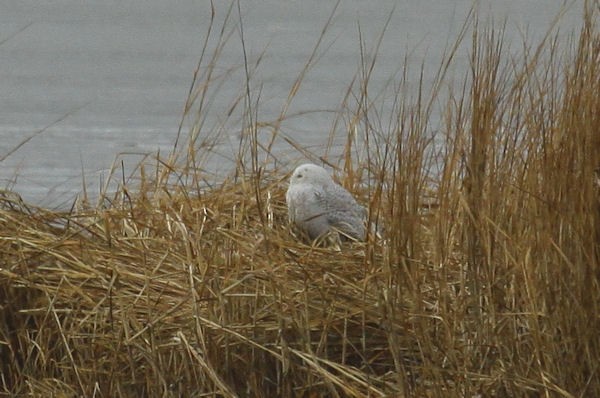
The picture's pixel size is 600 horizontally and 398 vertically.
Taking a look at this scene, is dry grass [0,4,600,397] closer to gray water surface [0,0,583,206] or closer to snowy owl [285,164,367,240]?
snowy owl [285,164,367,240]

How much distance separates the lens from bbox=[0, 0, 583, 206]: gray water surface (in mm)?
8938

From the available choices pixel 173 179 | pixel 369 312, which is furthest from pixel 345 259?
pixel 173 179

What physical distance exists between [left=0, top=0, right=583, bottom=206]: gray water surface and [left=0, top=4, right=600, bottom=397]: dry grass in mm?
1421

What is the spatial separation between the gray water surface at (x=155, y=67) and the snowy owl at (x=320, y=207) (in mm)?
597

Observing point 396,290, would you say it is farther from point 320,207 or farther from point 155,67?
point 155,67

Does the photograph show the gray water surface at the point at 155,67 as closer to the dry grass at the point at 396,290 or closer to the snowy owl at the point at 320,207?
the snowy owl at the point at 320,207

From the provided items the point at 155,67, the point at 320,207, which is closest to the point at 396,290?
the point at 320,207

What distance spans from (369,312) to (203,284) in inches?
17.6

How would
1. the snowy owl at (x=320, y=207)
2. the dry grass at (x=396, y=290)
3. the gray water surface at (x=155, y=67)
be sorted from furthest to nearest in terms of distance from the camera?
1. the gray water surface at (x=155, y=67)
2. the snowy owl at (x=320, y=207)
3. the dry grass at (x=396, y=290)

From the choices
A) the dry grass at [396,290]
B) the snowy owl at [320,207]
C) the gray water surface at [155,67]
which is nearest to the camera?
the dry grass at [396,290]

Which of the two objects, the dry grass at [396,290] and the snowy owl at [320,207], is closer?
the dry grass at [396,290]

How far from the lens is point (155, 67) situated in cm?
1445

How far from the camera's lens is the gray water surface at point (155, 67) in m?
8.94

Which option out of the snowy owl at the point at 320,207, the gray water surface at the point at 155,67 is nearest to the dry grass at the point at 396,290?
the snowy owl at the point at 320,207
